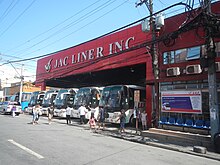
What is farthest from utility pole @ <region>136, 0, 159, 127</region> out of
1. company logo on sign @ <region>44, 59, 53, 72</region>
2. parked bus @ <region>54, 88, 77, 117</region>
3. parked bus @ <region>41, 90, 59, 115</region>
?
company logo on sign @ <region>44, 59, 53, 72</region>

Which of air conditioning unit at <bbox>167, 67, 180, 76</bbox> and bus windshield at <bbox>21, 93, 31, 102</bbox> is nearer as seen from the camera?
air conditioning unit at <bbox>167, 67, 180, 76</bbox>

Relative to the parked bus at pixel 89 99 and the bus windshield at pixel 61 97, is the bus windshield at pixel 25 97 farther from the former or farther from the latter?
the parked bus at pixel 89 99

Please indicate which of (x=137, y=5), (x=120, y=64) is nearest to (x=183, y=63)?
(x=137, y=5)

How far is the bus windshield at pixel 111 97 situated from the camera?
17864 mm

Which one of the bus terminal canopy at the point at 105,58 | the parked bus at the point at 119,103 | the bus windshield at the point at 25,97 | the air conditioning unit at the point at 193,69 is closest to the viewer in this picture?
the air conditioning unit at the point at 193,69

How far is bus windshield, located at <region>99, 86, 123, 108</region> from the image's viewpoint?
58.6ft

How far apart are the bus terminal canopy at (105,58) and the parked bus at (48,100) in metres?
3.08

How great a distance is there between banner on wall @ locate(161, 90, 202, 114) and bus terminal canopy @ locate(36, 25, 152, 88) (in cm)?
320

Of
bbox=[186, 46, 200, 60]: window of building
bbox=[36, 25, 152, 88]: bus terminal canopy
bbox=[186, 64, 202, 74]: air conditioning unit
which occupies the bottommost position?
bbox=[186, 64, 202, 74]: air conditioning unit

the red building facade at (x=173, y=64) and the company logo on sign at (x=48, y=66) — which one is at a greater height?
the company logo on sign at (x=48, y=66)

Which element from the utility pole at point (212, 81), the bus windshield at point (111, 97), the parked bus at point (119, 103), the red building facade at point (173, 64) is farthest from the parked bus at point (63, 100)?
the utility pole at point (212, 81)

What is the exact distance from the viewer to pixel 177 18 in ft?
51.4

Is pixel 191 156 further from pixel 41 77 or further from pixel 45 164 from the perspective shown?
pixel 41 77

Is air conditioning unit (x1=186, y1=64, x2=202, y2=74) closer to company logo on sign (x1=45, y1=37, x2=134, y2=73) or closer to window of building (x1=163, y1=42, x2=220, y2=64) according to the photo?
window of building (x1=163, y1=42, x2=220, y2=64)
